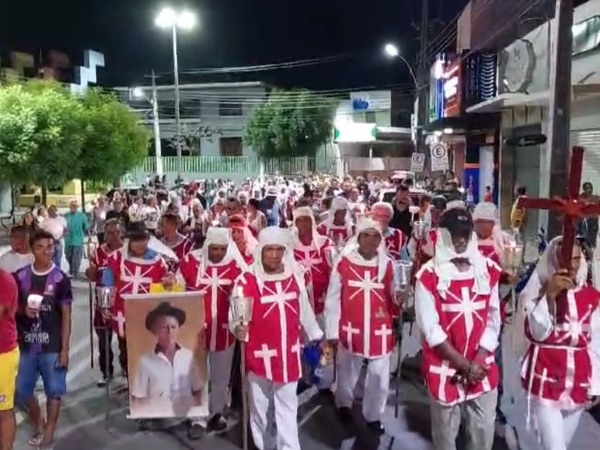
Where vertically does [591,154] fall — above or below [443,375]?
above

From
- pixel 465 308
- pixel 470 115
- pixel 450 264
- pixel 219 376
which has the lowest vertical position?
pixel 219 376

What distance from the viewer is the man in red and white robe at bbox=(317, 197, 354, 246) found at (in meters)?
10.6

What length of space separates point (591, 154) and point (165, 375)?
14249 millimetres

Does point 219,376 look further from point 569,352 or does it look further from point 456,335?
point 569,352

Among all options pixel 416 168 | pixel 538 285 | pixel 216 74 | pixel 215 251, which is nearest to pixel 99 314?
pixel 215 251

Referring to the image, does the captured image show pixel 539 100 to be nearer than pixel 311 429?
No

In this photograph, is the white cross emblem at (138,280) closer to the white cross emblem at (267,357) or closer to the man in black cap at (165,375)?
the man in black cap at (165,375)

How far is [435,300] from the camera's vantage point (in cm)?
546

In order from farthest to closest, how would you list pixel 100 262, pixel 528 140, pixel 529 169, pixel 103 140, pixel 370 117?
pixel 370 117
pixel 529 169
pixel 103 140
pixel 528 140
pixel 100 262

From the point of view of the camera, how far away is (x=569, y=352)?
5.14 meters

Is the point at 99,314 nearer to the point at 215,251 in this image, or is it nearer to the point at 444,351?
the point at 215,251

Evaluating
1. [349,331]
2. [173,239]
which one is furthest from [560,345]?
[173,239]

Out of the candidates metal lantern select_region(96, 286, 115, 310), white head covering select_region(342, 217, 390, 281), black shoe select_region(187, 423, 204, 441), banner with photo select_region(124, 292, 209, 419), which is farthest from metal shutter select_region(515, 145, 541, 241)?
banner with photo select_region(124, 292, 209, 419)

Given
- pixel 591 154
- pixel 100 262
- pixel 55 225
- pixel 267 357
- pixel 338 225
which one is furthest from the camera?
pixel 591 154
